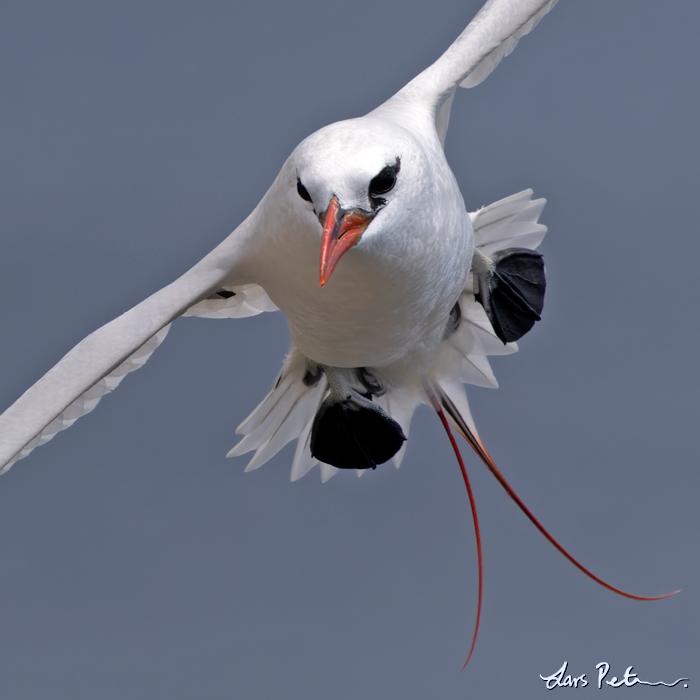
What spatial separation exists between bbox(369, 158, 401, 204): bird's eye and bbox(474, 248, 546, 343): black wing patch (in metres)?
0.45

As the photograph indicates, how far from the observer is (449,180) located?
3.97ft

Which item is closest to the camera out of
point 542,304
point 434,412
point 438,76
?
point 438,76

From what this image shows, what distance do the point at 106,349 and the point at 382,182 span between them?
1.37 ft

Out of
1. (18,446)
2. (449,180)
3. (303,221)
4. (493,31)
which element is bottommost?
(18,446)

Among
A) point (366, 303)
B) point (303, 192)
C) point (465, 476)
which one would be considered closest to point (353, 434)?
point (465, 476)

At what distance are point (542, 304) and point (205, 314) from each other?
19.6 inches

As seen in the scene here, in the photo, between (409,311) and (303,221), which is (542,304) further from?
(303,221)

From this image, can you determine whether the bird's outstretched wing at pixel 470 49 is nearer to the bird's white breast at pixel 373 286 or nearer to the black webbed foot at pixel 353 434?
the bird's white breast at pixel 373 286

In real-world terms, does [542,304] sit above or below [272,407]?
above

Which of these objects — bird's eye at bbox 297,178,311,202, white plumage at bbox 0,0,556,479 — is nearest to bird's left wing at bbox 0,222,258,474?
white plumage at bbox 0,0,556,479

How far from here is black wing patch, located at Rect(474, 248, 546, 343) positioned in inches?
56.3

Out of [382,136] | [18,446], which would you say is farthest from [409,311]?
[18,446]

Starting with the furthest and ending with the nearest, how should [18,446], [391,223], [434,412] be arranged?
[434,412] < [18,446] < [391,223]

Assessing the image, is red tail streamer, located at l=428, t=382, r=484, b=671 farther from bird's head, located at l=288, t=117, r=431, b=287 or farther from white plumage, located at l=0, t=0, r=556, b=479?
bird's head, located at l=288, t=117, r=431, b=287
